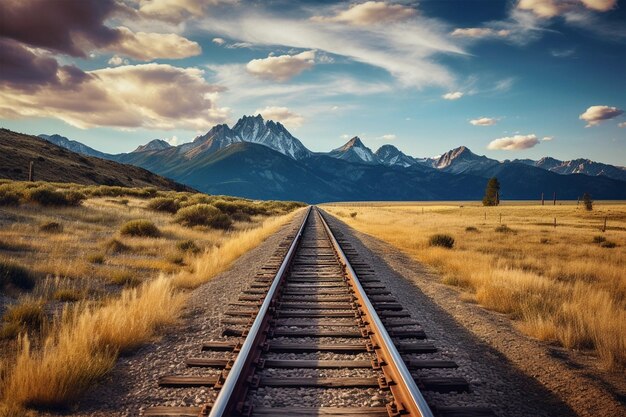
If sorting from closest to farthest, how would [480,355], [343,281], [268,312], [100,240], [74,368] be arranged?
1. [74,368]
2. [480,355]
3. [268,312]
4. [343,281]
5. [100,240]

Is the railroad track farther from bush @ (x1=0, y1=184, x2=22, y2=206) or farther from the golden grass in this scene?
bush @ (x1=0, y1=184, x2=22, y2=206)

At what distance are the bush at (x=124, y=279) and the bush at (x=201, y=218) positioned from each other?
11.2 m

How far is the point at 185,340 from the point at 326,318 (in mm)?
2068

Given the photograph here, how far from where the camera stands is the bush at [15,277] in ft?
23.9

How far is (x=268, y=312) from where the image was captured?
5648mm

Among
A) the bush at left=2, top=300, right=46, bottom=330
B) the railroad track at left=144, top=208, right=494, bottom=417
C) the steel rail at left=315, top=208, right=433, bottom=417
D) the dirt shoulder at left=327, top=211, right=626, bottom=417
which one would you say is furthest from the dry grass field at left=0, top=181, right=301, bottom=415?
the dirt shoulder at left=327, top=211, right=626, bottom=417

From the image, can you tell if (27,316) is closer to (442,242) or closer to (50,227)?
(50,227)

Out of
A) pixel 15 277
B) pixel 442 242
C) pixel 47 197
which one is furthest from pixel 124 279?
pixel 47 197

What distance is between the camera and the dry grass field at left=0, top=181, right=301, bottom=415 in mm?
3623

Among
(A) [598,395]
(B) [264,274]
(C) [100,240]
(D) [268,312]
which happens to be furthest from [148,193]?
(A) [598,395]

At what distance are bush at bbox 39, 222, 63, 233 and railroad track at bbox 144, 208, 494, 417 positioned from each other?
10.8m

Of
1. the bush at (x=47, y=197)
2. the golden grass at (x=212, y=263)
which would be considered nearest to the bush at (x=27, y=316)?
the golden grass at (x=212, y=263)

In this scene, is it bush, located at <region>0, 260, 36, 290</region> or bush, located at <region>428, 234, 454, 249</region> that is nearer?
bush, located at <region>0, 260, 36, 290</region>

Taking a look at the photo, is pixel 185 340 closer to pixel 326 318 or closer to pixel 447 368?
pixel 326 318
